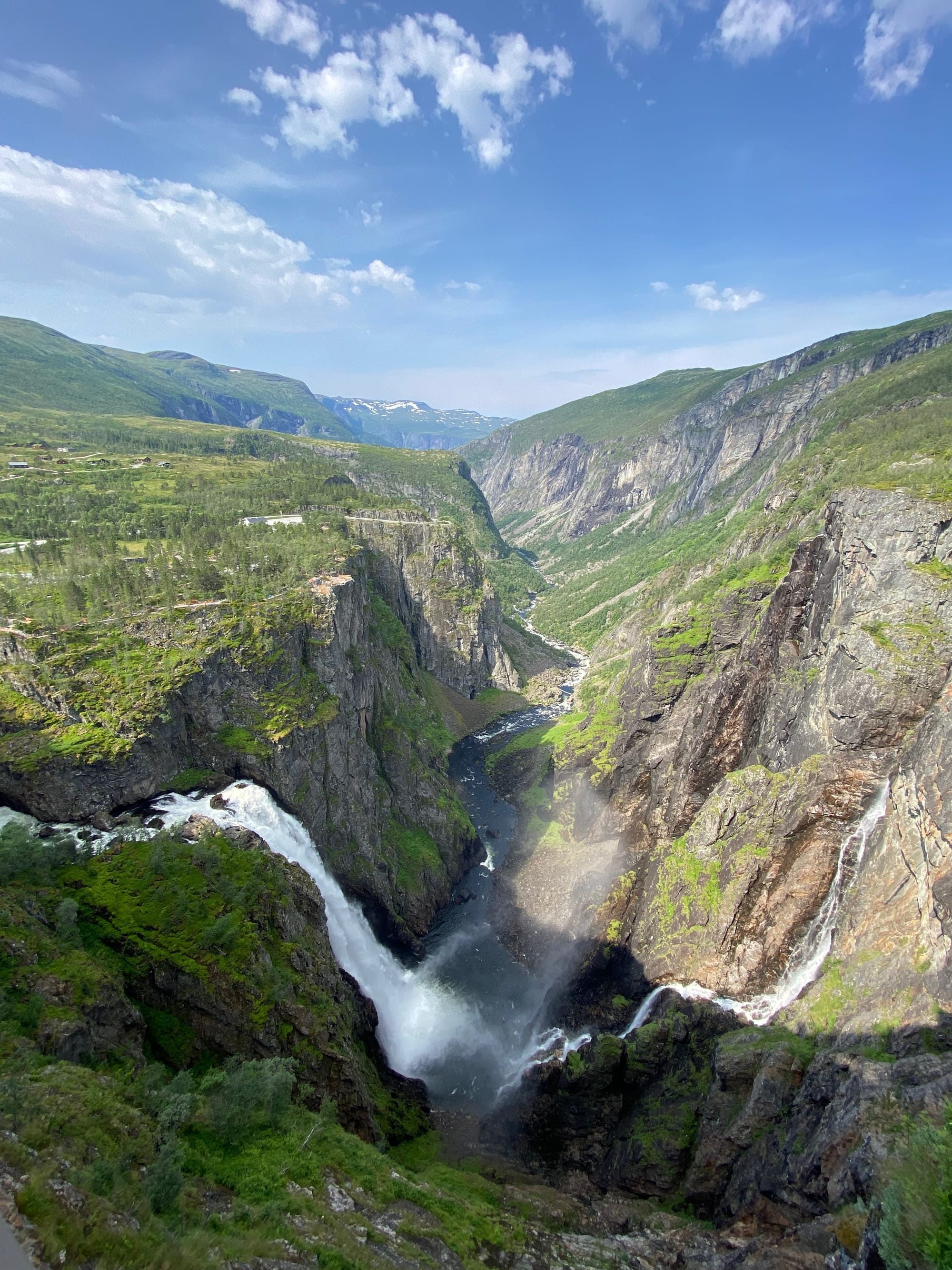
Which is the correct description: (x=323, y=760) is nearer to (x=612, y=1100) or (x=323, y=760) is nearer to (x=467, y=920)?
(x=467, y=920)

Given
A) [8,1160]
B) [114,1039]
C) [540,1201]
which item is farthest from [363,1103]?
[8,1160]

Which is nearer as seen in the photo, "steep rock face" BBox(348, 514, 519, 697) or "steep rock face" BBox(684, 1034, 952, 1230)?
"steep rock face" BBox(684, 1034, 952, 1230)

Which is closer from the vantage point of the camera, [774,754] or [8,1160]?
[8,1160]

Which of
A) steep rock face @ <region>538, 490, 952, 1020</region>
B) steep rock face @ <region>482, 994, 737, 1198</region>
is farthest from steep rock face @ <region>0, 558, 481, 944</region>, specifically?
steep rock face @ <region>538, 490, 952, 1020</region>

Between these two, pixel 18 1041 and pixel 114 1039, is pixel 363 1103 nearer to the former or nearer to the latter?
pixel 114 1039

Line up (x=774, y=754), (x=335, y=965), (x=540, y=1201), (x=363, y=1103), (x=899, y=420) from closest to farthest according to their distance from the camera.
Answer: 1. (x=540, y=1201)
2. (x=363, y=1103)
3. (x=335, y=965)
4. (x=774, y=754)
5. (x=899, y=420)

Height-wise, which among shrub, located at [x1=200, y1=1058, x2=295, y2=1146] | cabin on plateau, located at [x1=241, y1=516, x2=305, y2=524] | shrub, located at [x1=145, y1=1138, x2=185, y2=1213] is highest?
cabin on plateau, located at [x1=241, y1=516, x2=305, y2=524]

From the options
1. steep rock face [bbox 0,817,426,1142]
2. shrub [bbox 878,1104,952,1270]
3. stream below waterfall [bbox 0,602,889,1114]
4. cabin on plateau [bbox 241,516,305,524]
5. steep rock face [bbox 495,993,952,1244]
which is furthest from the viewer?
cabin on plateau [bbox 241,516,305,524]

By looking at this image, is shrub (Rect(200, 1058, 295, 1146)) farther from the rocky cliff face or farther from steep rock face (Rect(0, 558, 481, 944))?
steep rock face (Rect(0, 558, 481, 944))

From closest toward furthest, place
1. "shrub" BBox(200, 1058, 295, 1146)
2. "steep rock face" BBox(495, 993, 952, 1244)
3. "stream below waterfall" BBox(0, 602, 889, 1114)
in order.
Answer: "steep rock face" BBox(495, 993, 952, 1244) → "shrub" BBox(200, 1058, 295, 1146) → "stream below waterfall" BBox(0, 602, 889, 1114)
